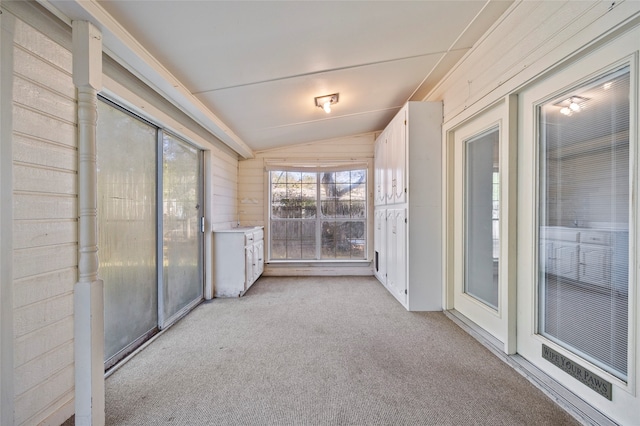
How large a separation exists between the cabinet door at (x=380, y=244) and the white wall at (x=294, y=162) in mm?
223

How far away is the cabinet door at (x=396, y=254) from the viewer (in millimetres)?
3070

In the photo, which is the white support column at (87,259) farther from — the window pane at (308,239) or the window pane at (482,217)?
the window pane at (308,239)

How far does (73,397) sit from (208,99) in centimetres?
242

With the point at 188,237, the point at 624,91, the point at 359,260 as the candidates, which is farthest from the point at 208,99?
the point at 359,260

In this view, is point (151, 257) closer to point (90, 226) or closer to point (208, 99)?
point (90, 226)

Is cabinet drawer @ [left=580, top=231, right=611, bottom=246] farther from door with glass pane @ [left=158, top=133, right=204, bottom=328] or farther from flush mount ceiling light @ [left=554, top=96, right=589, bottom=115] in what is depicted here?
door with glass pane @ [left=158, top=133, right=204, bottom=328]

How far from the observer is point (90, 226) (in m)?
Answer: 1.38

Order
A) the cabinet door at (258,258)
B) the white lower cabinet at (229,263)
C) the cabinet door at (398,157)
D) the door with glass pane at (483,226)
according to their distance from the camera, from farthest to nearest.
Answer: the cabinet door at (258,258) < the white lower cabinet at (229,263) < the cabinet door at (398,157) < the door with glass pane at (483,226)

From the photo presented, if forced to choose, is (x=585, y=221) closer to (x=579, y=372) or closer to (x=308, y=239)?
(x=579, y=372)

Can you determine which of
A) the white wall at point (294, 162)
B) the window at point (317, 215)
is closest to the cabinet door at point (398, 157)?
the white wall at point (294, 162)

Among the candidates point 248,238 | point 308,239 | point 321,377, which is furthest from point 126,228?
point 308,239

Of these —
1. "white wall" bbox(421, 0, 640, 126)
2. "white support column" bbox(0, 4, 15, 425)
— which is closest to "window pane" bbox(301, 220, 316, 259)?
"white wall" bbox(421, 0, 640, 126)

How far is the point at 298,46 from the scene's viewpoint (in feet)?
6.42

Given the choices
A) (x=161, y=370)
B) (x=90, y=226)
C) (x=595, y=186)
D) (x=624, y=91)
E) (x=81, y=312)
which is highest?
(x=624, y=91)
